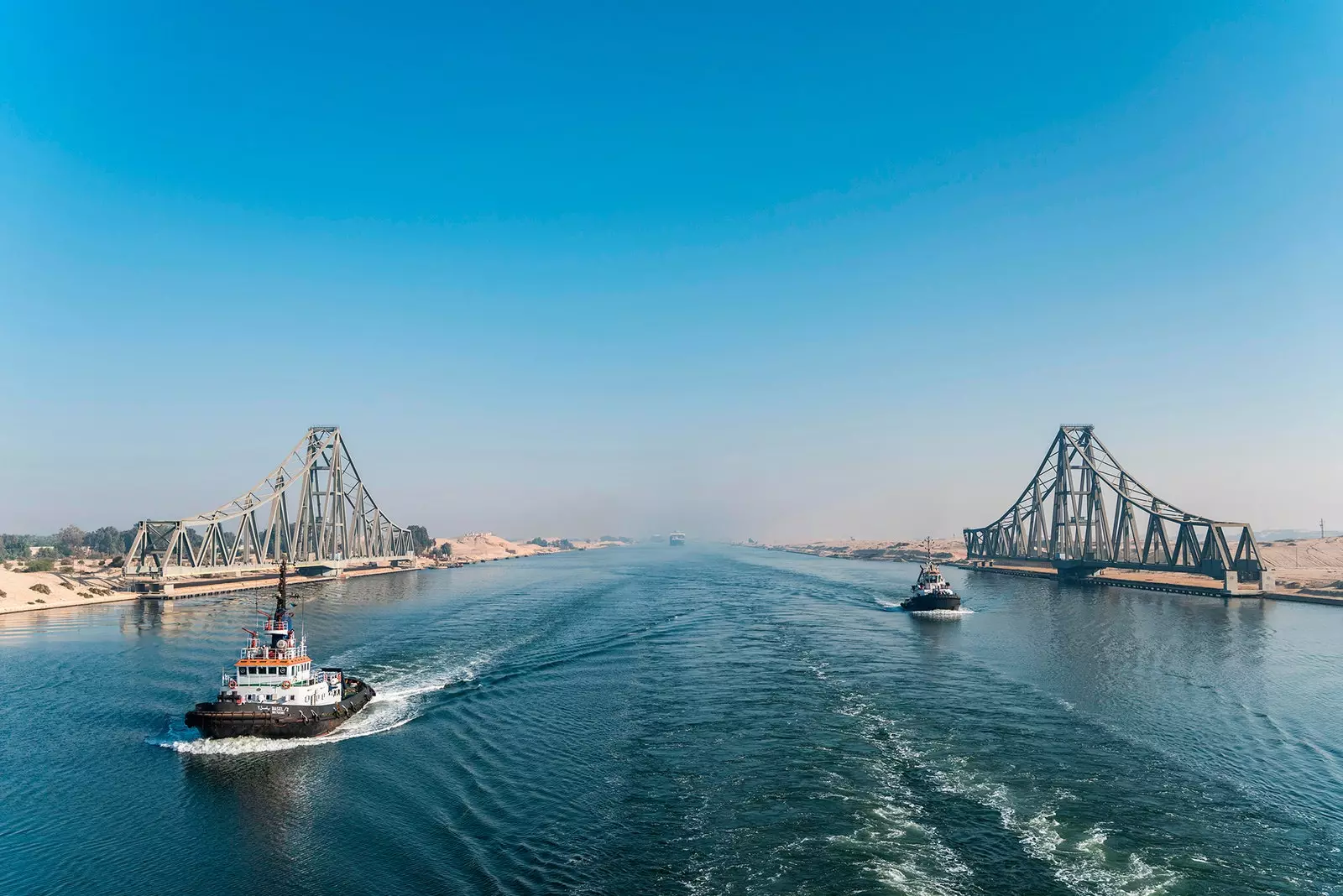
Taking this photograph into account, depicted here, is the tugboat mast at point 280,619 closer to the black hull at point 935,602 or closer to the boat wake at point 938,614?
the boat wake at point 938,614

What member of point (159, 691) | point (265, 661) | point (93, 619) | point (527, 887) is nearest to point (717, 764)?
point (527, 887)

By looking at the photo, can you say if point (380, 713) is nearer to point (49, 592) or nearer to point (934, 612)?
point (934, 612)

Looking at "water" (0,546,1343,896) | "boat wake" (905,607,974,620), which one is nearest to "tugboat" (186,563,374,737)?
"water" (0,546,1343,896)

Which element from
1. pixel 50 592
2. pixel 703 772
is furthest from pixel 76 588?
pixel 703 772

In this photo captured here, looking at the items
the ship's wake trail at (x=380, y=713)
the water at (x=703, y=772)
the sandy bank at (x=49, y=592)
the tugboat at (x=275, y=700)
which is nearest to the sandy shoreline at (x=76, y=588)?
the sandy bank at (x=49, y=592)

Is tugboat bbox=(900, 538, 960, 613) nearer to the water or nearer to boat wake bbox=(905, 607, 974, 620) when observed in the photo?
boat wake bbox=(905, 607, 974, 620)

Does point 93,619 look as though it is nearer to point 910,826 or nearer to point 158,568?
point 158,568
